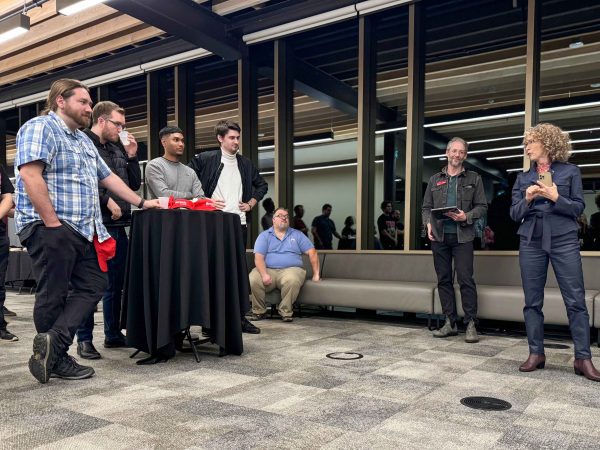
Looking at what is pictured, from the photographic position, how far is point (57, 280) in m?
2.51

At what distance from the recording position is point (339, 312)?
5461mm

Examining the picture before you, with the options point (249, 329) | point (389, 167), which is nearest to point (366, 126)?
point (389, 167)

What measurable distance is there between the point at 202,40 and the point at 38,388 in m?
4.38

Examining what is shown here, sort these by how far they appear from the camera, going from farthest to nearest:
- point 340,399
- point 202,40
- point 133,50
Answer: point 133,50, point 202,40, point 340,399

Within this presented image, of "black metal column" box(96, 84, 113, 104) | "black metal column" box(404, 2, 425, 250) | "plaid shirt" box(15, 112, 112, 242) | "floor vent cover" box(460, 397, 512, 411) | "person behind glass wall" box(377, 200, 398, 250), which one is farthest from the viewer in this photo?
"black metal column" box(96, 84, 113, 104)

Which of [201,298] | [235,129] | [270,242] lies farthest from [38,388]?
[270,242]

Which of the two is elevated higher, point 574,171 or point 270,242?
point 574,171

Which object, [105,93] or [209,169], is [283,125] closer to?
[209,169]

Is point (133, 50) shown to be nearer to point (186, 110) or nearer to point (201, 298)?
point (186, 110)

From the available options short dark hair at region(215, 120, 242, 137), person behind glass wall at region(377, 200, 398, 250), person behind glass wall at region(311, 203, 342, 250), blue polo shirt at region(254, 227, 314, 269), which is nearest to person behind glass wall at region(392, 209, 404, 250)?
person behind glass wall at region(377, 200, 398, 250)

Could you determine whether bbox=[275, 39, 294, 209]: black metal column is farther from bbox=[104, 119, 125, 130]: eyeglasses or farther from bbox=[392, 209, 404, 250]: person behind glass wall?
bbox=[104, 119, 125, 130]: eyeglasses

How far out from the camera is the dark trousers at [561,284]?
9.12 ft

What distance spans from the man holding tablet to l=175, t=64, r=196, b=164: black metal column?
13.9 feet

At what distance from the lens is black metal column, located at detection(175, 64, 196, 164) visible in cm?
727
